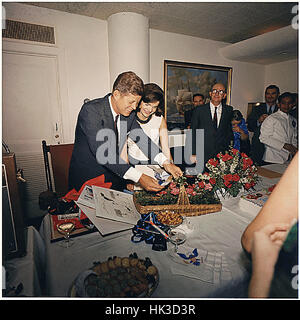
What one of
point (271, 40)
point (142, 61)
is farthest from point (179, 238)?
point (271, 40)

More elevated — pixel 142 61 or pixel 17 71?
pixel 142 61

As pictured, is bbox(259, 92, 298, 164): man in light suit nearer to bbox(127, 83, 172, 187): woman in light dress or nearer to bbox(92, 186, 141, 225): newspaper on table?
bbox(127, 83, 172, 187): woman in light dress

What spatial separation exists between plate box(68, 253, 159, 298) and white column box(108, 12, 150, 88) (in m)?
2.59

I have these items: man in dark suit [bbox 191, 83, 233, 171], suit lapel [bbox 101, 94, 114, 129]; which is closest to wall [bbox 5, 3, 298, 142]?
man in dark suit [bbox 191, 83, 233, 171]

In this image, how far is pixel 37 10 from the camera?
2566 millimetres

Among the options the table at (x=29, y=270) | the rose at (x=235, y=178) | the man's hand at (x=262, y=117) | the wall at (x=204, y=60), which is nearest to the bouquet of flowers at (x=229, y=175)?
the rose at (x=235, y=178)

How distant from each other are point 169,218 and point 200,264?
0.26m

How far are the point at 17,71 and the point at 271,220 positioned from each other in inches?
121

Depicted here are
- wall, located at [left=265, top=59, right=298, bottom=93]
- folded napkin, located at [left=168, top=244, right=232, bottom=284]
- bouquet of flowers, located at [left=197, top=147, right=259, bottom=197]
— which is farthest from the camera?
wall, located at [left=265, top=59, right=298, bottom=93]

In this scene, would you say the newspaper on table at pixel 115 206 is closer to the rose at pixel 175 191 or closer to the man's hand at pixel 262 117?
the rose at pixel 175 191

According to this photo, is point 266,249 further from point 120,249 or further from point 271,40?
point 271,40

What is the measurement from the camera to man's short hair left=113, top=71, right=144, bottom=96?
1510 mm

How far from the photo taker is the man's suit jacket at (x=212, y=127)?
9.18 feet

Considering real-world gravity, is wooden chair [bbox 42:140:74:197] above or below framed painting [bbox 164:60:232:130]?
below
